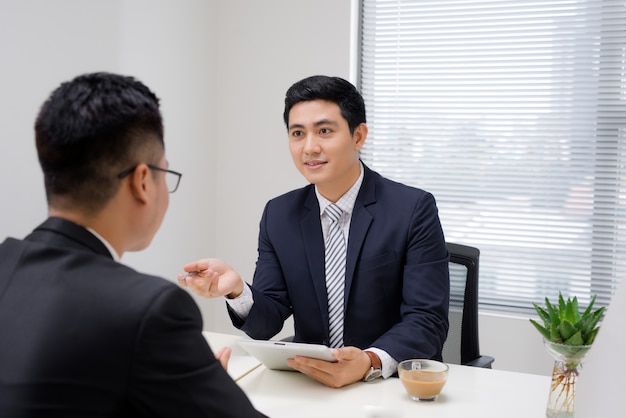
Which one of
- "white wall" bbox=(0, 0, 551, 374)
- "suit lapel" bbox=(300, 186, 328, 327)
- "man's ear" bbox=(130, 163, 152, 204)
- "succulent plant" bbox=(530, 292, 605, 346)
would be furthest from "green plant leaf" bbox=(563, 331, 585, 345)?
"white wall" bbox=(0, 0, 551, 374)

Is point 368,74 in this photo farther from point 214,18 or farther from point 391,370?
point 391,370

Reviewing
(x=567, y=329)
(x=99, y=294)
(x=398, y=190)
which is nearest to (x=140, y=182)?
(x=99, y=294)

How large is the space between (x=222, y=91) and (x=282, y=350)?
2412 millimetres

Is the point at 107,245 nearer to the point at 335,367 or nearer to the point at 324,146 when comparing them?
the point at 335,367

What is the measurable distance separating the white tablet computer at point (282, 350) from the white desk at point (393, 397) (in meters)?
0.07

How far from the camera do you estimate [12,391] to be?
90cm

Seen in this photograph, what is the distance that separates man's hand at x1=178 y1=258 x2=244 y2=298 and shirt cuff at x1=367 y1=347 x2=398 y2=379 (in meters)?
0.46

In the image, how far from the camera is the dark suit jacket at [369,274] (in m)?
2.00

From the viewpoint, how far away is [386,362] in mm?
1731

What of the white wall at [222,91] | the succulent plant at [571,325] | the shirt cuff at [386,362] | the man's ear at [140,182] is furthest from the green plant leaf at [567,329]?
the white wall at [222,91]

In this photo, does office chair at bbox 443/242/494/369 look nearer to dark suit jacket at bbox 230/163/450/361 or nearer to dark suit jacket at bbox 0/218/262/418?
dark suit jacket at bbox 230/163/450/361

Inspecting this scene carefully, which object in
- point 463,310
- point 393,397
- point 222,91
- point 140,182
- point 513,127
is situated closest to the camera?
point 140,182

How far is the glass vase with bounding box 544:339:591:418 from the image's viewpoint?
56.5 inches

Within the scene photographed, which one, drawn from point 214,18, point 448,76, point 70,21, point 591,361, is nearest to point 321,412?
point 591,361
